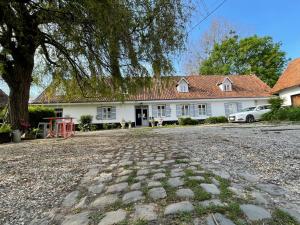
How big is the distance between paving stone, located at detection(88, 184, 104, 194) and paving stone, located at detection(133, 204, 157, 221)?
0.85 meters

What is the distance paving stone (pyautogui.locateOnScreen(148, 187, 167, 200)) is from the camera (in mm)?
3025

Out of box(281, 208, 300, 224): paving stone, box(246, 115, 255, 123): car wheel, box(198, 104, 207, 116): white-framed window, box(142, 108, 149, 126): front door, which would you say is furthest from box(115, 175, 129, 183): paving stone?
box(198, 104, 207, 116): white-framed window

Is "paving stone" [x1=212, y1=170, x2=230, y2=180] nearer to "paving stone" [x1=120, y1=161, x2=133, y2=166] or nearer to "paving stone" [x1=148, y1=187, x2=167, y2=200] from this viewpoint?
"paving stone" [x1=148, y1=187, x2=167, y2=200]

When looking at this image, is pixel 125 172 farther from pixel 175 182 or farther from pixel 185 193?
pixel 185 193

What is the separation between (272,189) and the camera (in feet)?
10.9

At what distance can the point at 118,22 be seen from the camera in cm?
706

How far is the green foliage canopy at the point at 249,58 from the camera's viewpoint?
37.5 m

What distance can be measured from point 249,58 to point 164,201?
3910 cm

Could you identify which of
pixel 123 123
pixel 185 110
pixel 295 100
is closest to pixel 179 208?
pixel 123 123

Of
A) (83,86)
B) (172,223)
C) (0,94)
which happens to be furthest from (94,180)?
(0,94)

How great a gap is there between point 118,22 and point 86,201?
16.5ft

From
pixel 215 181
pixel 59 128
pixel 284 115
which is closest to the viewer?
pixel 215 181

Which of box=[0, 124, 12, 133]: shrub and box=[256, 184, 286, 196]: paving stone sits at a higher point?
box=[0, 124, 12, 133]: shrub

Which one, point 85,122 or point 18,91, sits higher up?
point 18,91
